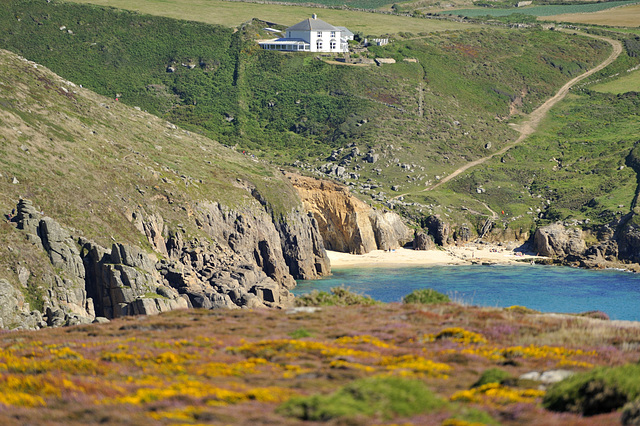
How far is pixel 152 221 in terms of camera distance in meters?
68.4

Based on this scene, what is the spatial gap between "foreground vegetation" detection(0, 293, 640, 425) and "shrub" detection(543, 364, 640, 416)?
6 centimetres

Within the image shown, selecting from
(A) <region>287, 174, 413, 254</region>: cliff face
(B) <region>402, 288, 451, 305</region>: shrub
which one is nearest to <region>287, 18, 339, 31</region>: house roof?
(A) <region>287, 174, 413, 254</region>: cliff face

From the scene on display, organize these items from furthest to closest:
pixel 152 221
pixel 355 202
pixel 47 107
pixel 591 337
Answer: pixel 355 202 < pixel 47 107 < pixel 152 221 < pixel 591 337

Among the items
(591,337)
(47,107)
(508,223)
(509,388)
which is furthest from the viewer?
(508,223)

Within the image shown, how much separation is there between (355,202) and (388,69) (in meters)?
75.6

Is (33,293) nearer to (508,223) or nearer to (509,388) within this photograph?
(509,388)

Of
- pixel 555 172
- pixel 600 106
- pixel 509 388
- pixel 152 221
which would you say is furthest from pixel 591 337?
pixel 600 106

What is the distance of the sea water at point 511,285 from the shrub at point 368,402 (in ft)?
195

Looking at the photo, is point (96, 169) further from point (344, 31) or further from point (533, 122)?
point (344, 31)

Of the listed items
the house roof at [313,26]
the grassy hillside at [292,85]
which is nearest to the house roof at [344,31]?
the house roof at [313,26]

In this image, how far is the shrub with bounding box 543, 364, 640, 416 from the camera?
15883 millimetres

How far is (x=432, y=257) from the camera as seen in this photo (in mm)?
110062

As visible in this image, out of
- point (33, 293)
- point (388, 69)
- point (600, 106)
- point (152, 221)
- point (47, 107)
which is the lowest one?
point (33, 293)

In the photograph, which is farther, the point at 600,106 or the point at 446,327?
the point at 600,106
